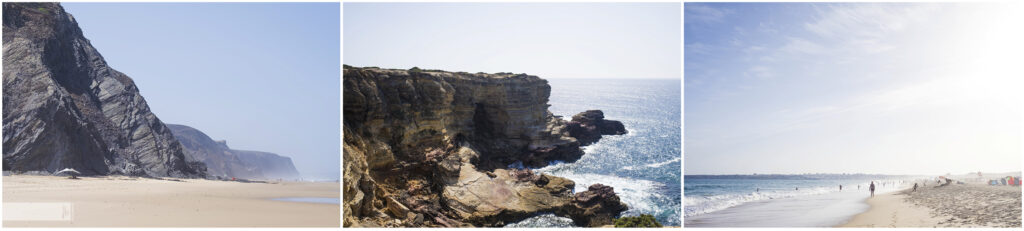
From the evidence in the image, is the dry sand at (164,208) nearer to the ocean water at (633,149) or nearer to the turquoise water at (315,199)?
the turquoise water at (315,199)

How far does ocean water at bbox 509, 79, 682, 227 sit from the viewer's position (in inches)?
270

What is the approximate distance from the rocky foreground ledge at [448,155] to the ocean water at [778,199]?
2.19 metres

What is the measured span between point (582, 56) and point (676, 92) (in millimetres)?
1205

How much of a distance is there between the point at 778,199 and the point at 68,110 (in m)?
12.5

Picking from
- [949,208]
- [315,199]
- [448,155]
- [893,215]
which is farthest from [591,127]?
[315,199]

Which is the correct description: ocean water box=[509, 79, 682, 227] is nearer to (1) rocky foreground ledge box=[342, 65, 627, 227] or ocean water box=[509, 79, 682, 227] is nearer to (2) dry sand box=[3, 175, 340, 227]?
(1) rocky foreground ledge box=[342, 65, 627, 227]

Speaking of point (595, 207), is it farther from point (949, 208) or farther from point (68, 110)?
point (68, 110)

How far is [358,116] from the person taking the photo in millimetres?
6617

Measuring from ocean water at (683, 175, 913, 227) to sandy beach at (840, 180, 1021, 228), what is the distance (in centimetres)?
14

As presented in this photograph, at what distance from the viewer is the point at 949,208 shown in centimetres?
507

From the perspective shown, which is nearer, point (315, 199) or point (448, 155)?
point (315, 199)

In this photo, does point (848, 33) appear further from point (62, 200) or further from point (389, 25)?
point (62, 200)

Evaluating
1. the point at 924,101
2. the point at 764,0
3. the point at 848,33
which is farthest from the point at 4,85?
the point at 924,101

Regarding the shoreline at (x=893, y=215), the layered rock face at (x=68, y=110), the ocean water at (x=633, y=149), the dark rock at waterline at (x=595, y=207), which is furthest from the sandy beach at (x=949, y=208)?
the layered rock face at (x=68, y=110)
